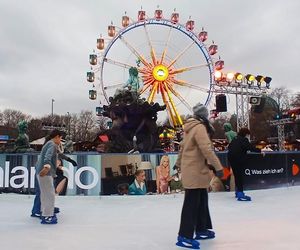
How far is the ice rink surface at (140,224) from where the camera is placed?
4.15 metres

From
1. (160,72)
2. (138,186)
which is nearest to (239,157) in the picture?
(138,186)

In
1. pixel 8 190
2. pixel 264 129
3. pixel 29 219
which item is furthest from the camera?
pixel 264 129

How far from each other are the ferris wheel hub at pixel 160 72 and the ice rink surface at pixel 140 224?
16.7m

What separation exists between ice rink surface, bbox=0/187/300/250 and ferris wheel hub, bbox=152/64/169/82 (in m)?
16.7

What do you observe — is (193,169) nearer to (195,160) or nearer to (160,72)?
(195,160)

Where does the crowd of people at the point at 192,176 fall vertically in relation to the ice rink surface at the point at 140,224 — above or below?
above

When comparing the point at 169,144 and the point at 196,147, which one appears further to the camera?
the point at 169,144

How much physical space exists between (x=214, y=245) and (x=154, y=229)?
1.02 m

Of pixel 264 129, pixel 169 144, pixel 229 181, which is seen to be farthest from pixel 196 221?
pixel 264 129

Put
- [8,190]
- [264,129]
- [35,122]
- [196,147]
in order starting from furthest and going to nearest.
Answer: [35,122] < [264,129] < [8,190] < [196,147]

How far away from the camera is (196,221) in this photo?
4312 mm

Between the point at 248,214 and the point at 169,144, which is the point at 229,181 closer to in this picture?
the point at 248,214

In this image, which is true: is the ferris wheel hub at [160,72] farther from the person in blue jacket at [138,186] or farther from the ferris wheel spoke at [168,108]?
the person in blue jacket at [138,186]

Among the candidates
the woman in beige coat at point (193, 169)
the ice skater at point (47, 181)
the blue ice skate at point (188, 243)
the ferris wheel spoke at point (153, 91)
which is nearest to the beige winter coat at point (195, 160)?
the woman in beige coat at point (193, 169)
